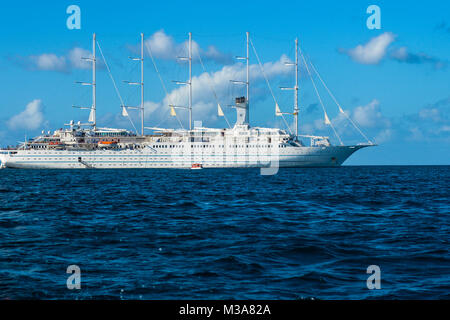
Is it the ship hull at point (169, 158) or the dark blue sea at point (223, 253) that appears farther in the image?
the ship hull at point (169, 158)

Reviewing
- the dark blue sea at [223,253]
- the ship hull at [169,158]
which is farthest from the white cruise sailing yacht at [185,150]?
the dark blue sea at [223,253]

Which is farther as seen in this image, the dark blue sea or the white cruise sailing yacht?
the white cruise sailing yacht

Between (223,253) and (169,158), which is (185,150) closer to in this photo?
(169,158)

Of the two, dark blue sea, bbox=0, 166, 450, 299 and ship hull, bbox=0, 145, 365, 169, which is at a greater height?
ship hull, bbox=0, 145, 365, 169

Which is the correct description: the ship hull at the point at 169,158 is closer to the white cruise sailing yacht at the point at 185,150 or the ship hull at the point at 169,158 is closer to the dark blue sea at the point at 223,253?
the white cruise sailing yacht at the point at 185,150

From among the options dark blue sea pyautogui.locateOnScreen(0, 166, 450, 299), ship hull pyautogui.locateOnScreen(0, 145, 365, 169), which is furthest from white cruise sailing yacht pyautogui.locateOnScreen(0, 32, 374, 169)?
dark blue sea pyautogui.locateOnScreen(0, 166, 450, 299)

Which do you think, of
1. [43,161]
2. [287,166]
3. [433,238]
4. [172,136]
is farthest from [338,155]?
[433,238]

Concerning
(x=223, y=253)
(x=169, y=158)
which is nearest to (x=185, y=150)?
(x=169, y=158)

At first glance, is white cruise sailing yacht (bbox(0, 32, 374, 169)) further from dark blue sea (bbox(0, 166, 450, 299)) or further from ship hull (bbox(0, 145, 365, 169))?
dark blue sea (bbox(0, 166, 450, 299))

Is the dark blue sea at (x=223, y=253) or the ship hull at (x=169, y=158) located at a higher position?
the ship hull at (x=169, y=158)

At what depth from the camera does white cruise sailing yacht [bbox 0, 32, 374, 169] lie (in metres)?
94.1

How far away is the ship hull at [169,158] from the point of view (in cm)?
9394

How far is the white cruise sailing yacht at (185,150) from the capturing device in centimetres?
9412
